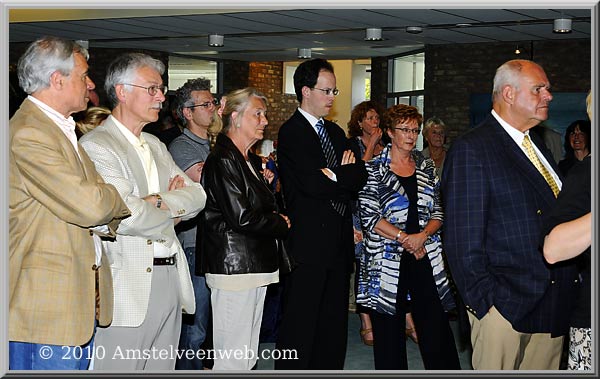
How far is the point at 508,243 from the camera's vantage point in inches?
130

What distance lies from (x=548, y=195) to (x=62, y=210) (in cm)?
196

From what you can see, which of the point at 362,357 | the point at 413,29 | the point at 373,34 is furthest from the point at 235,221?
the point at 373,34

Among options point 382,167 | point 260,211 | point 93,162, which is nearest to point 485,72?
point 382,167

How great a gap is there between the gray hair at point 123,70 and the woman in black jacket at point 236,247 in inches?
29.7

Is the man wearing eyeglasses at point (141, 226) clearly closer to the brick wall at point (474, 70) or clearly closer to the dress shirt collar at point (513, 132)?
the dress shirt collar at point (513, 132)

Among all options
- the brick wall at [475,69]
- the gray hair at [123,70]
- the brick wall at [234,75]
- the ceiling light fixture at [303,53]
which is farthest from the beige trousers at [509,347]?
the brick wall at [234,75]

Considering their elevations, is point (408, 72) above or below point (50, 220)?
above

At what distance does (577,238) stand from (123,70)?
7.00ft

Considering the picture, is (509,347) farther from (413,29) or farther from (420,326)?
(413,29)

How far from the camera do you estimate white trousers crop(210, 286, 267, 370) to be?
4095 millimetres

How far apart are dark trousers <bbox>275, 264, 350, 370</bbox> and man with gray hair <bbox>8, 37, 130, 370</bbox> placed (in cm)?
180

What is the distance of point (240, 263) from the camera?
409cm

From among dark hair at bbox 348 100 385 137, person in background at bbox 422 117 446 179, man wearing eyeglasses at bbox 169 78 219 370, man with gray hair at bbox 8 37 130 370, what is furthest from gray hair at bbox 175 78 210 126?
person in background at bbox 422 117 446 179

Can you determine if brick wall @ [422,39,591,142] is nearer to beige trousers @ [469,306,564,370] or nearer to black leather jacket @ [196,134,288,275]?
black leather jacket @ [196,134,288,275]
